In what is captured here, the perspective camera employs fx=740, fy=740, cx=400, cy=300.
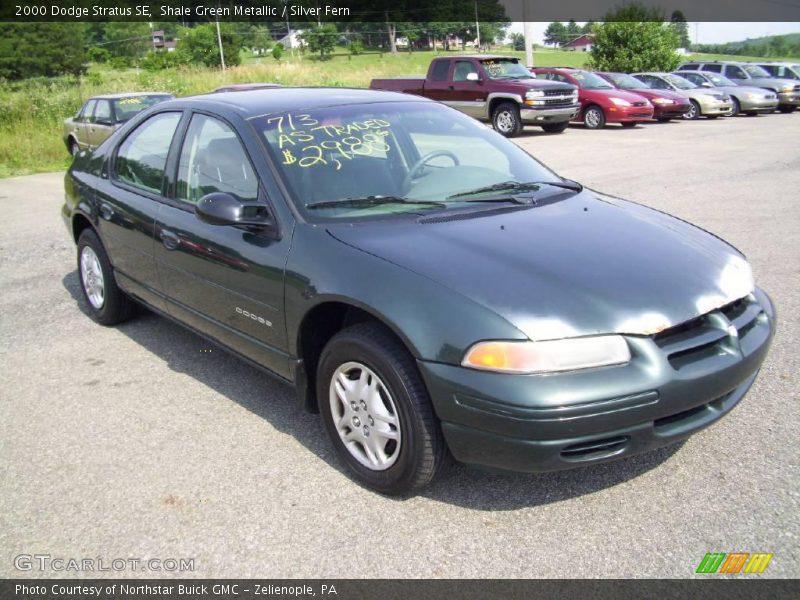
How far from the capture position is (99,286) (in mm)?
5203

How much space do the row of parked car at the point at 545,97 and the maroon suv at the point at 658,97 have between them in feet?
0.09

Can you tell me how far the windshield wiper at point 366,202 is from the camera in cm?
337

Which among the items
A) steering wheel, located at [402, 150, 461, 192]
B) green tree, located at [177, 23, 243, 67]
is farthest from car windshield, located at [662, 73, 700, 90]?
green tree, located at [177, 23, 243, 67]

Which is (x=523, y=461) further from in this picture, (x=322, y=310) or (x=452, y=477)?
(x=322, y=310)

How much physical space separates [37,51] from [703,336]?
7865 cm

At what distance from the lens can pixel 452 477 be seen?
10.3 feet

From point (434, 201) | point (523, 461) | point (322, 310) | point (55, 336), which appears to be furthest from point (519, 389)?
point (55, 336)

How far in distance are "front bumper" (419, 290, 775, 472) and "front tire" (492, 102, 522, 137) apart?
16.2 m

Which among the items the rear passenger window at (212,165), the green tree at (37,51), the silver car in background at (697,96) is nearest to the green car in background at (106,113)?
the rear passenger window at (212,165)

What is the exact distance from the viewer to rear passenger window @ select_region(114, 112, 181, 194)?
430 cm

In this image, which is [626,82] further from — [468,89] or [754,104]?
[468,89]

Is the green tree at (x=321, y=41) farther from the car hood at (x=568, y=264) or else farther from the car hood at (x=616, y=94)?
the car hood at (x=568, y=264)

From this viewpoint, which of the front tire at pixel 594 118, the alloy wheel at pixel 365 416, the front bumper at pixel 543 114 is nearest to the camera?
the alloy wheel at pixel 365 416
